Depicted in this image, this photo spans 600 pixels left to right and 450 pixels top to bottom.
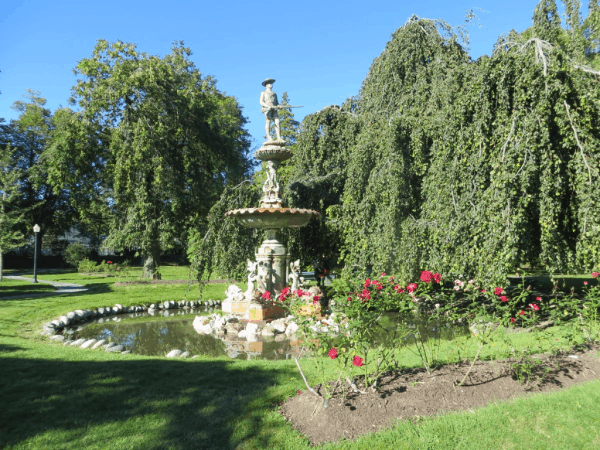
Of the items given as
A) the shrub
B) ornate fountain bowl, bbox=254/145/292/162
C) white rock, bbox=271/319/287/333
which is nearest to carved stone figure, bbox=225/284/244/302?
white rock, bbox=271/319/287/333

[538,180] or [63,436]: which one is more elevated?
[538,180]

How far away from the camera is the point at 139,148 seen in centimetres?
1496

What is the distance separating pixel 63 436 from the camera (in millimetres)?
3070

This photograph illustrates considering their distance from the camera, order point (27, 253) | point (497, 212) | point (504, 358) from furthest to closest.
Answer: point (27, 253), point (497, 212), point (504, 358)

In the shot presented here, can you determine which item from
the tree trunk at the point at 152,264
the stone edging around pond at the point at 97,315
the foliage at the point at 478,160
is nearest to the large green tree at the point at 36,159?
the tree trunk at the point at 152,264

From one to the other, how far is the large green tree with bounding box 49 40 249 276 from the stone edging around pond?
14.8 ft

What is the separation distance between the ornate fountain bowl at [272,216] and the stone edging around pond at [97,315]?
3.46 m

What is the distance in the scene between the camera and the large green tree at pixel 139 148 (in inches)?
607

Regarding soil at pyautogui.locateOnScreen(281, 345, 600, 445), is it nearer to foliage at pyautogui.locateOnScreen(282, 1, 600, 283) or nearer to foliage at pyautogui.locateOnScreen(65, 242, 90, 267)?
foliage at pyautogui.locateOnScreen(282, 1, 600, 283)

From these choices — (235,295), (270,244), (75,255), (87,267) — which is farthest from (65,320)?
(75,255)

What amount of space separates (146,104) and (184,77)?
6.07 m

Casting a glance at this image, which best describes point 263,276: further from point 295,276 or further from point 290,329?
point 290,329

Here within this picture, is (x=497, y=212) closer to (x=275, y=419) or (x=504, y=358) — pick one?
(x=504, y=358)

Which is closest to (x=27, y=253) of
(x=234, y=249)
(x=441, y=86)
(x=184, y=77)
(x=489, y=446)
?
(x=184, y=77)
